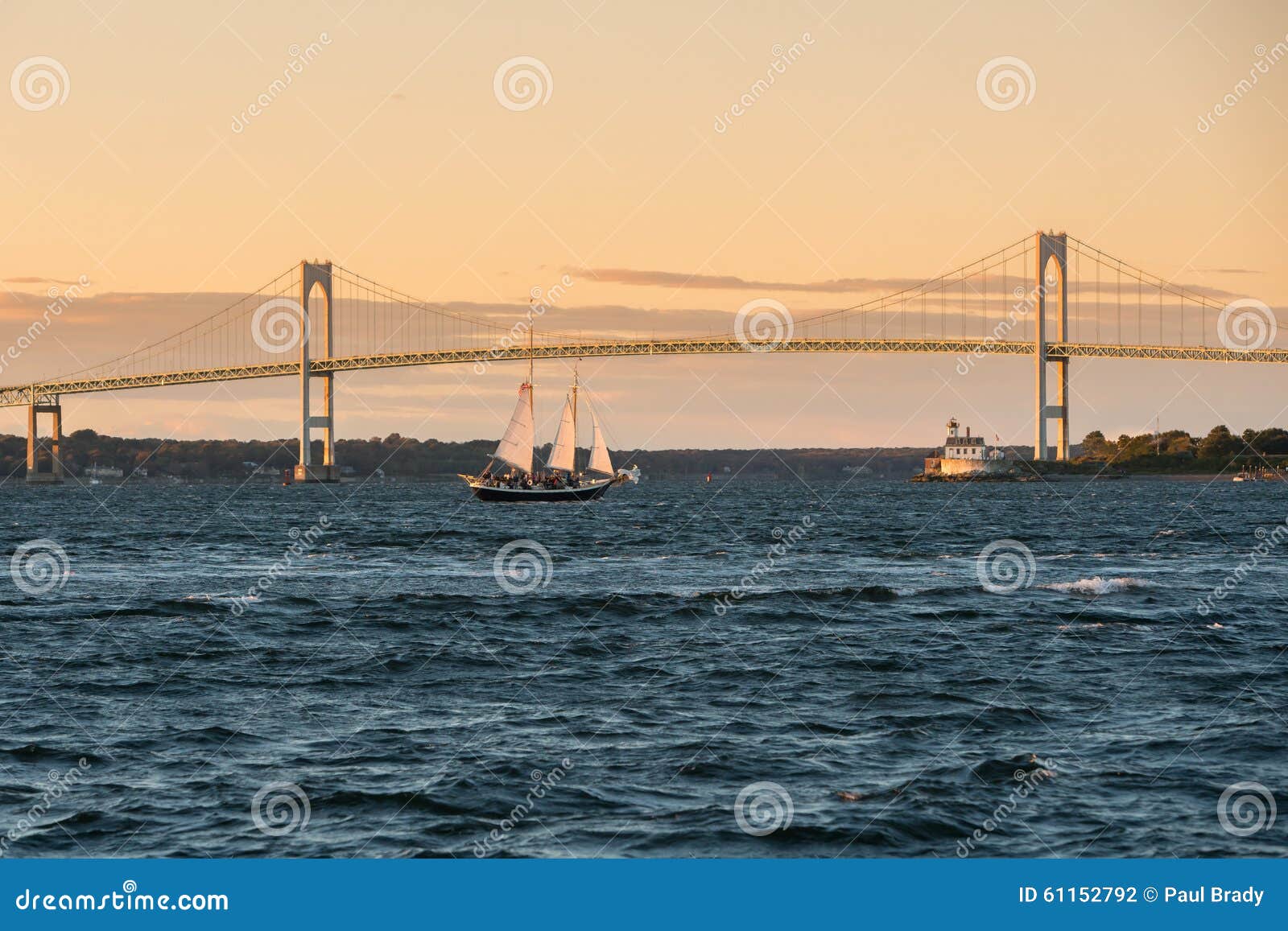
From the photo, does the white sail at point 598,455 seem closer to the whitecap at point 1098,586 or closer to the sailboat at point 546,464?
the sailboat at point 546,464

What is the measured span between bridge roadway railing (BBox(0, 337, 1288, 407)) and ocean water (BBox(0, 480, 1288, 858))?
68.9 m

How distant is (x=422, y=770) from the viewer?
45.8 ft

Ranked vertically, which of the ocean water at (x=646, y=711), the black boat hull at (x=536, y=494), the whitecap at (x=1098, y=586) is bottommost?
the ocean water at (x=646, y=711)

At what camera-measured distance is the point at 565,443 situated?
95.8 m

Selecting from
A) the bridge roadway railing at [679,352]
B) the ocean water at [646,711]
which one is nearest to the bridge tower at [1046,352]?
the bridge roadway railing at [679,352]

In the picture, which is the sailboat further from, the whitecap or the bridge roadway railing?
the whitecap

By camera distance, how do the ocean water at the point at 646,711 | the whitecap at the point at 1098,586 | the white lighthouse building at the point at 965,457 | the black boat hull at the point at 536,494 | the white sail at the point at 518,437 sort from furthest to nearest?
the white lighthouse building at the point at 965,457 → the black boat hull at the point at 536,494 → the white sail at the point at 518,437 → the whitecap at the point at 1098,586 → the ocean water at the point at 646,711

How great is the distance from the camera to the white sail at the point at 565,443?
95062mm

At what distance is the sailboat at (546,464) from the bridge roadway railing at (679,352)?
29.6ft

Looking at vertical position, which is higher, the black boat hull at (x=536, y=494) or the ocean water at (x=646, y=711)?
the black boat hull at (x=536, y=494)

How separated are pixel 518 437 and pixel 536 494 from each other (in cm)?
612

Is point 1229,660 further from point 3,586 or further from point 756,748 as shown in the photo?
point 3,586

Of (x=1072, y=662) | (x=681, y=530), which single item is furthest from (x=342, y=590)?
(x=681, y=530)

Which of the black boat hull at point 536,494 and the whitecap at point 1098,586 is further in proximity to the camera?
the black boat hull at point 536,494
